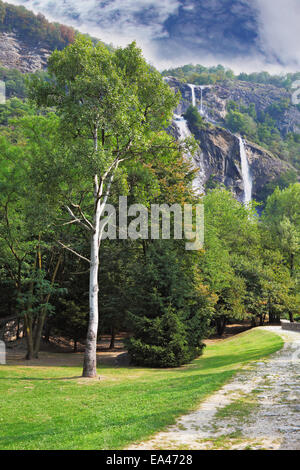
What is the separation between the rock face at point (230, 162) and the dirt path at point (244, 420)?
280ft

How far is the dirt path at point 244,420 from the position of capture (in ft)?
18.6

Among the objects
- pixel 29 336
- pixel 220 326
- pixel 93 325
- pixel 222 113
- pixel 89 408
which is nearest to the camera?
pixel 89 408

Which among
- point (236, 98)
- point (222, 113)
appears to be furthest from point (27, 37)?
point (236, 98)

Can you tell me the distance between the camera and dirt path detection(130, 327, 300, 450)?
5676mm

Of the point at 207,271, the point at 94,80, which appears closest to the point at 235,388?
the point at 94,80

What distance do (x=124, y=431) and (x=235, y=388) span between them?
15.2ft

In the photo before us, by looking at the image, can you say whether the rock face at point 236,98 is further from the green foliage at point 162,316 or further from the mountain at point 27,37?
the green foliage at point 162,316

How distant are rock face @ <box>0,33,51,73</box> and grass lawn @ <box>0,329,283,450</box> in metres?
174

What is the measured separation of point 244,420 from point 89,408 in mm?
3863

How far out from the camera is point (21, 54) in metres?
169

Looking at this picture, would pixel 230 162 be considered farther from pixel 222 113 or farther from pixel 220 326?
pixel 222 113

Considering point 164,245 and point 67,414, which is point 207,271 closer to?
point 164,245

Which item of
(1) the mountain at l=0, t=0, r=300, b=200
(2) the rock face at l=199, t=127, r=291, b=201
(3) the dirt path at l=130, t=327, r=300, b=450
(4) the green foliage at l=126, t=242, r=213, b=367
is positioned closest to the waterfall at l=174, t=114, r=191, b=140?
(1) the mountain at l=0, t=0, r=300, b=200

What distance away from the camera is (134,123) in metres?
15.8
